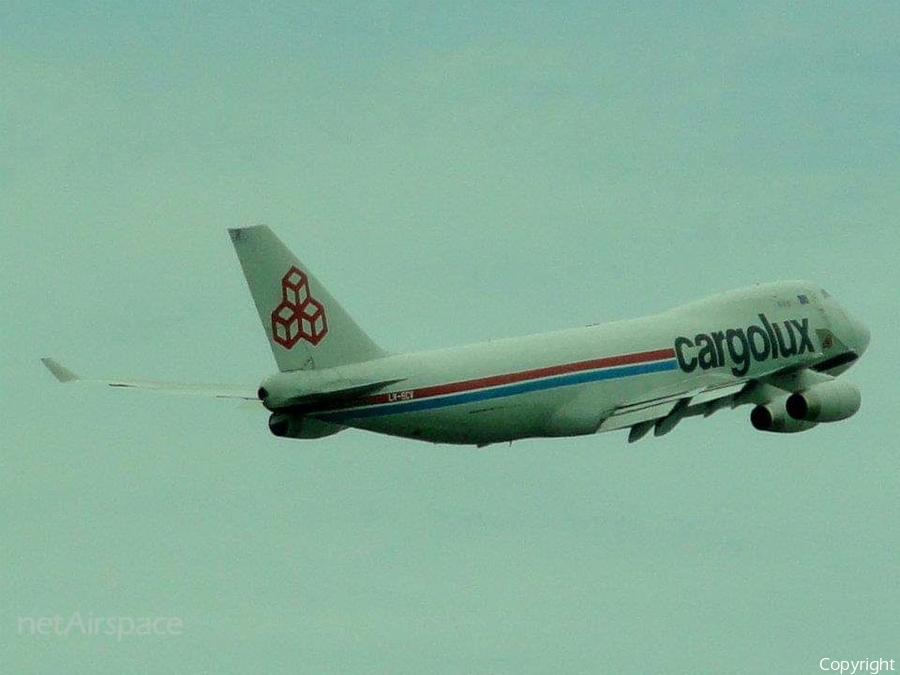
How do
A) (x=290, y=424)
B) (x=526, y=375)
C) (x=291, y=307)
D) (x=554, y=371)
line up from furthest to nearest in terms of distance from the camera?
(x=554, y=371) < (x=526, y=375) < (x=290, y=424) < (x=291, y=307)

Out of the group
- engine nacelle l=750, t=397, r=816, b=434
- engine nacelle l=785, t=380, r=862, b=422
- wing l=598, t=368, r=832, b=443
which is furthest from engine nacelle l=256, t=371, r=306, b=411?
engine nacelle l=785, t=380, r=862, b=422

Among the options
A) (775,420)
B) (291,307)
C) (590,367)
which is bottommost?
(291,307)

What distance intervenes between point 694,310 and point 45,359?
20158 mm

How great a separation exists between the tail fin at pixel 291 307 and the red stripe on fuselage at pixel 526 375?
5.69 ft

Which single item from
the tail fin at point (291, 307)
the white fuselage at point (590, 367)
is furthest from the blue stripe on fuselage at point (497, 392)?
the tail fin at point (291, 307)

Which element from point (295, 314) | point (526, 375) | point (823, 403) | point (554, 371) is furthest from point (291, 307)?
point (823, 403)

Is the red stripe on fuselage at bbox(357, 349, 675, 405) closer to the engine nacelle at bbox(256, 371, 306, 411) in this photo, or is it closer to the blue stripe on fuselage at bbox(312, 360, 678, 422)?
the blue stripe on fuselage at bbox(312, 360, 678, 422)

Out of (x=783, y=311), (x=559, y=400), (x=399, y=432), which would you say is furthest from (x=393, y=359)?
(x=783, y=311)

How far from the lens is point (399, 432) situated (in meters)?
58.8

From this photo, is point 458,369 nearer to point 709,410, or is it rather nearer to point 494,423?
point 494,423

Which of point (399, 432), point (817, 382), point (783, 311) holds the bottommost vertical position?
point (399, 432)

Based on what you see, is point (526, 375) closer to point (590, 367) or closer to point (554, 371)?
point (554, 371)

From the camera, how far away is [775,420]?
63.1 metres

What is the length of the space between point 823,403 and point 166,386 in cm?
1930
